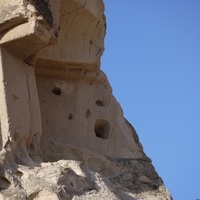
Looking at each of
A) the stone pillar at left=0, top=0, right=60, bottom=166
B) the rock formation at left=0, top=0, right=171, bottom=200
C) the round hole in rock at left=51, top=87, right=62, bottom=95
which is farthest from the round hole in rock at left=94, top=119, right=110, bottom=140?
the stone pillar at left=0, top=0, right=60, bottom=166

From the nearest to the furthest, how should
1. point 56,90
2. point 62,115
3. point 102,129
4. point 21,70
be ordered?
point 21,70 → point 62,115 → point 56,90 → point 102,129

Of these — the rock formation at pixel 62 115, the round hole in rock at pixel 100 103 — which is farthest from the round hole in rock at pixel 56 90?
the round hole in rock at pixel 100 103

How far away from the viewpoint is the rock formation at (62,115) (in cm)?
499

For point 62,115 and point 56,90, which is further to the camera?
point 56,90

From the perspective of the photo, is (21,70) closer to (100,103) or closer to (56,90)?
(56,90)

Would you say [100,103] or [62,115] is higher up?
[100,103]

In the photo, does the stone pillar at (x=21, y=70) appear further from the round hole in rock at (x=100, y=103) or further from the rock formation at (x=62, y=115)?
the round hole in rock at (x=100, y=103)

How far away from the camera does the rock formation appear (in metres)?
4.99

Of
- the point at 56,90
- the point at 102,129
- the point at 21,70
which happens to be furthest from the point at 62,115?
the point at 21,70

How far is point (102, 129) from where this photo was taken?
7.05 metres

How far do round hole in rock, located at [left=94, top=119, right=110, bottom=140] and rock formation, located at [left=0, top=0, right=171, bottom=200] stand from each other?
12 mm

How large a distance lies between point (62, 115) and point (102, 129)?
0.56 meters

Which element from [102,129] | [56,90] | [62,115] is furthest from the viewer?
[102,129]

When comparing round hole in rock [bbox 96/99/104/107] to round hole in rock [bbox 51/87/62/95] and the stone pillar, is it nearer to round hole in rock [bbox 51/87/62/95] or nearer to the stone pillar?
round hole in rock [bbox 51/87/62/95]
